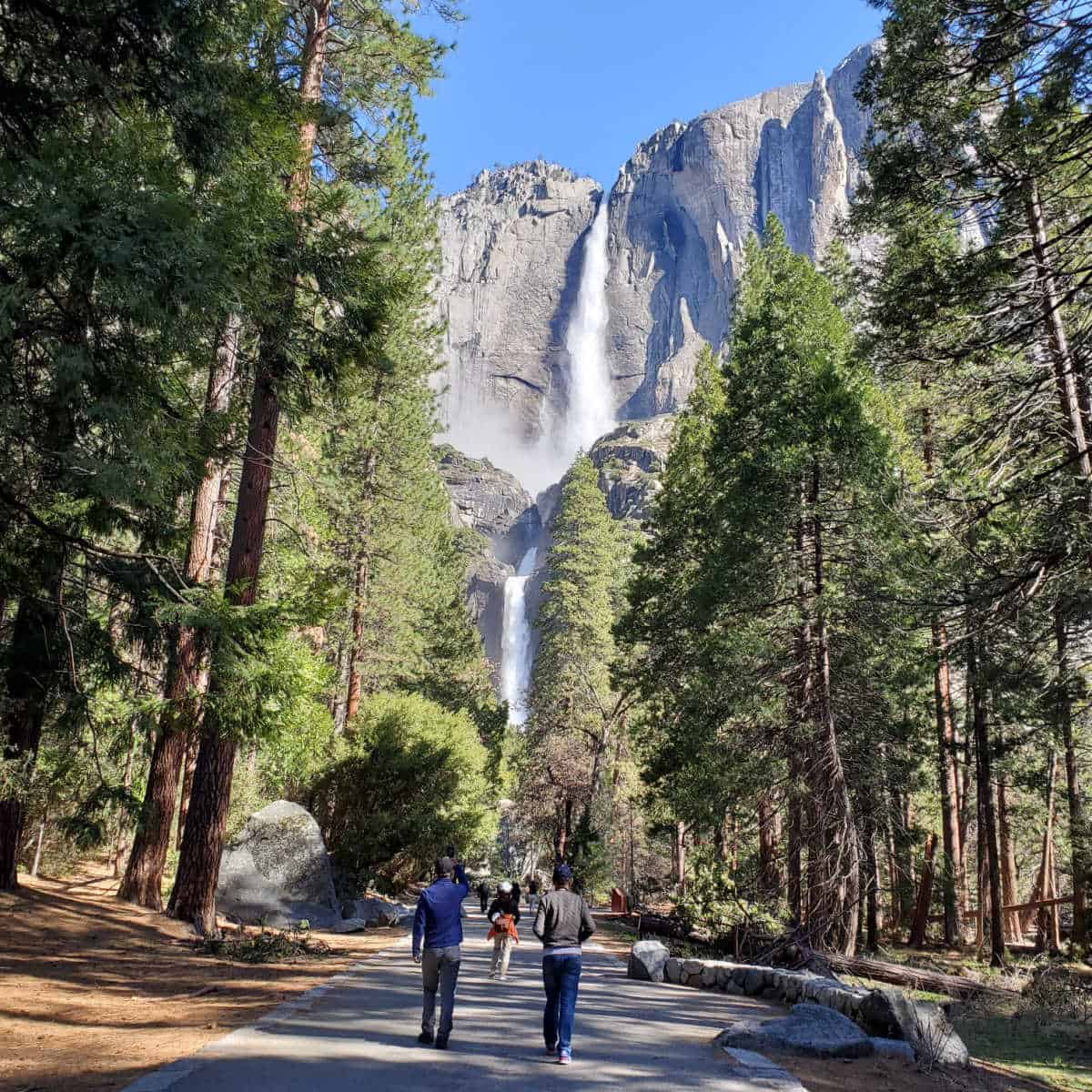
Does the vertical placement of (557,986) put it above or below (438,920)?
below

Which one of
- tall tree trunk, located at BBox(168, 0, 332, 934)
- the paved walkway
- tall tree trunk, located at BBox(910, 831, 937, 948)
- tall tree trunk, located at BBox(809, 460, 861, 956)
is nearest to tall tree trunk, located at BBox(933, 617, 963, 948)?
tall tree trunk, located at BBox(910, 831, 937, 948)

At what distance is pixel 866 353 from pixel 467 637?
3462 cm

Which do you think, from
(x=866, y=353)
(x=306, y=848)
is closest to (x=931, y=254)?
(x=866, y=353)

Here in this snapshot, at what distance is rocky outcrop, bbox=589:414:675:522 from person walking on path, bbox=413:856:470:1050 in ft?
294

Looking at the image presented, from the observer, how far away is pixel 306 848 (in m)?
14.5

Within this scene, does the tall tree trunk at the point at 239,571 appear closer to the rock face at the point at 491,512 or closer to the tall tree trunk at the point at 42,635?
the tall tree trunk at the point at 42,635

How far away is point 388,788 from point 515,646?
66.9 m

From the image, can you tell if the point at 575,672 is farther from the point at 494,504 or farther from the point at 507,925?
the point at 494,504

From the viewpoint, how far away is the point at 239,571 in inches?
419

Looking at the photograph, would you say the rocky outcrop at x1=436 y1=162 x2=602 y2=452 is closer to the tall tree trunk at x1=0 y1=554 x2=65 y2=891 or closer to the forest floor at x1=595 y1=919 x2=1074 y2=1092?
the tall tree trunk at x1=0 y1=554 x2=65 y2=891

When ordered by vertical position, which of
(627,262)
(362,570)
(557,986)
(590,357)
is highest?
(627,262)

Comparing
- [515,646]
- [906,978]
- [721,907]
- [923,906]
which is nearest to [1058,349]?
[906,978]

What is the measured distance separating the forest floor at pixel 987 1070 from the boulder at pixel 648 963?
3725 millimetres

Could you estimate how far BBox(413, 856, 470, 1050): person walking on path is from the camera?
5922 mm
